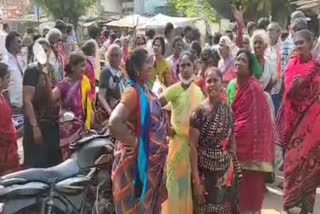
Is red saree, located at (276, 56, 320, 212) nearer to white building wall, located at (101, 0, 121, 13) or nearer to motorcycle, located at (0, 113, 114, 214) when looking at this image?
motorcycle, located at (0, 113, 114, 214)

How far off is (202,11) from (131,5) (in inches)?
516

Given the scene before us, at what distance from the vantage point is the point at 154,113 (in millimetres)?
4363

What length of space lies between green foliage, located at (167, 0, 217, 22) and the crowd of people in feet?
111

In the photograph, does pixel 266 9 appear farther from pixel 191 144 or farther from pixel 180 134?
pixel 191 144

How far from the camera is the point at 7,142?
5703 millimetres

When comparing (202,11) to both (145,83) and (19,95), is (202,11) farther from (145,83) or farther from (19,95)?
(145,83)

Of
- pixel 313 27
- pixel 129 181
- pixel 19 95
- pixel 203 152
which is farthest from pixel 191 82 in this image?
pixel 313 27

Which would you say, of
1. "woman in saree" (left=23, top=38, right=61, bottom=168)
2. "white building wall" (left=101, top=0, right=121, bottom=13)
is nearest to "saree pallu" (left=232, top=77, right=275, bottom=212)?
"woman in saree" (left=23, top=38, right=61, bottom=168)

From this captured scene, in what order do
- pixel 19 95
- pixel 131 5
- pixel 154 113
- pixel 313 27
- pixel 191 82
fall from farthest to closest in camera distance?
pixel 131 5 → pixel 313 27 → pixel 19 95 → pixel 191 82 → pixel 154 113

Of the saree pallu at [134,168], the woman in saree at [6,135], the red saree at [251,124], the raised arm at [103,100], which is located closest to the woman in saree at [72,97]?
the raised arm at [103,100]

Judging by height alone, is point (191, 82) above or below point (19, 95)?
above

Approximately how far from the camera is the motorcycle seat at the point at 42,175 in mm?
4430

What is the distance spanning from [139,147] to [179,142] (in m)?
1.08

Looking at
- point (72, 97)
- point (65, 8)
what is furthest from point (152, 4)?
point (72, 97)
